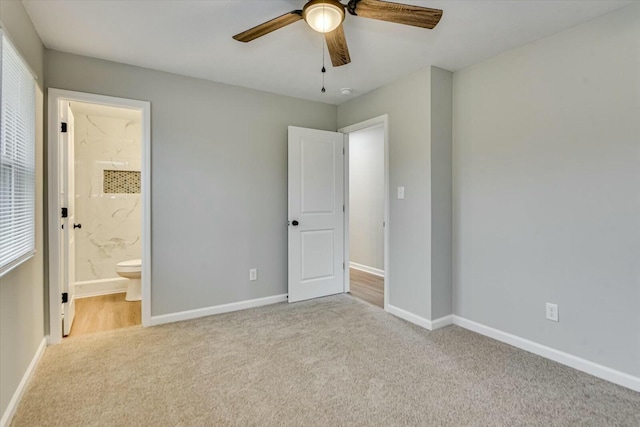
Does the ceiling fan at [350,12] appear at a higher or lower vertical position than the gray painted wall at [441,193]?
higher

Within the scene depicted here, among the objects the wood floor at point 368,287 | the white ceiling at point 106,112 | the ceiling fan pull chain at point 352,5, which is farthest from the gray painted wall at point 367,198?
the ceiling fan pull chain at point 352,5

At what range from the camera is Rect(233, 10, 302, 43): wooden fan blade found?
1809 millimetres

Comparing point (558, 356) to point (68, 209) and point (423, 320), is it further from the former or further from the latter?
point (68, 209)

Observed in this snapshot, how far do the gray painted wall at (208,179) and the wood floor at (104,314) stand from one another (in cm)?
46

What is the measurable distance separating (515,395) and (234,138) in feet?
10.2

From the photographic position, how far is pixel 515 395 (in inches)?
77.0

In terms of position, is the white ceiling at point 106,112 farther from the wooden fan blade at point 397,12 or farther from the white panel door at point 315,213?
the wooden fan blade at point 397,12

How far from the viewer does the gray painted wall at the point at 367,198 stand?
5.21 metres

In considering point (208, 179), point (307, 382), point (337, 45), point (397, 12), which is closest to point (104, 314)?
point (208, 179)

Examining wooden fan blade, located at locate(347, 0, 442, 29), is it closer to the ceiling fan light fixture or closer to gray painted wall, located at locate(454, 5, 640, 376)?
the ceiling fan light fixture

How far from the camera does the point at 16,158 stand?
1.89 metres

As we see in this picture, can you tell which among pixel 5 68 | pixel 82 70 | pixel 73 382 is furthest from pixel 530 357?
pixel 82 70

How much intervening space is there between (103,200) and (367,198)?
376 cm

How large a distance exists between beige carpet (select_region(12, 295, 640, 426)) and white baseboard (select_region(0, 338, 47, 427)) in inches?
1.6
